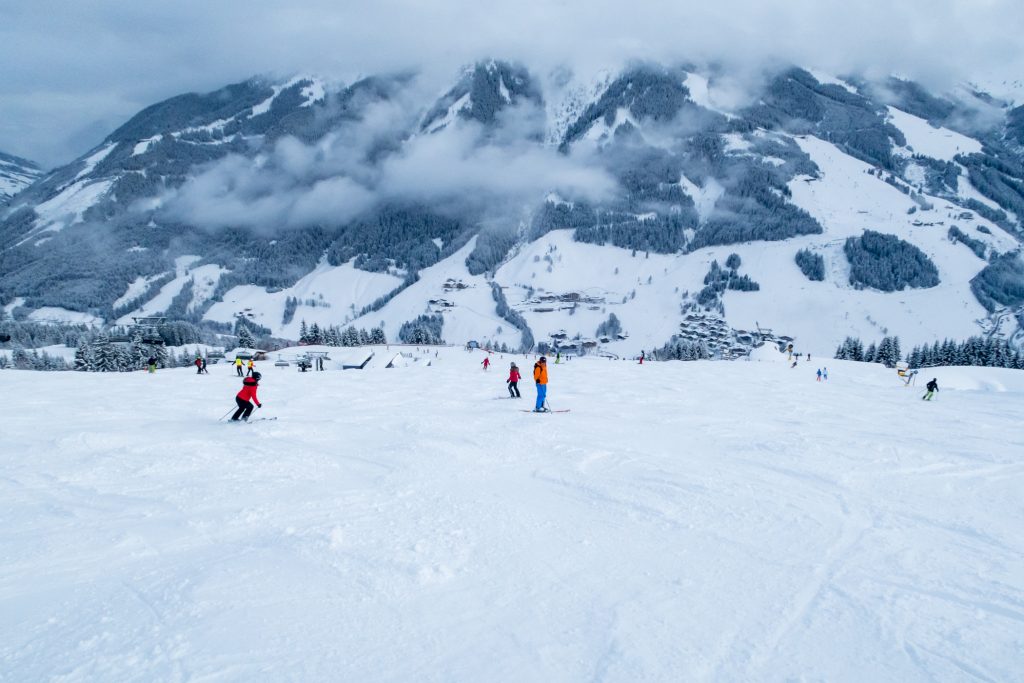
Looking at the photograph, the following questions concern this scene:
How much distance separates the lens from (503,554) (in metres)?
6.18

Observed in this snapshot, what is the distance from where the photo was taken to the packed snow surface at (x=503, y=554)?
4336mm

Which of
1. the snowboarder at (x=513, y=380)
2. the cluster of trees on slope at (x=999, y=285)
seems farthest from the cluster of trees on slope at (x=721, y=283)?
the snowboarder at (x=513, y=380)

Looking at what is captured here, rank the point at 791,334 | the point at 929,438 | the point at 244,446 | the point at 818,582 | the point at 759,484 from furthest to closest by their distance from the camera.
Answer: the point at 791,334 < the point at 929,438 < the point at 244,446 < the point at 759,484 < the point at 818,582

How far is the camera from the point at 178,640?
4434mm

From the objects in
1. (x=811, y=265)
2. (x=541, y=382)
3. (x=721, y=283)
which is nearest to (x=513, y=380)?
(x=541, y=382)

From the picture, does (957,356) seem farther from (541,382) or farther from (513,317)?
(513,317)

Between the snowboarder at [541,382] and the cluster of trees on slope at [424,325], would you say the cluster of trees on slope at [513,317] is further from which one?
→ the snowboarder at [541,382]

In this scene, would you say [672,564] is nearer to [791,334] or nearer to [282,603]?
[282,603]

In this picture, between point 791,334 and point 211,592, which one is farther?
point 791,334

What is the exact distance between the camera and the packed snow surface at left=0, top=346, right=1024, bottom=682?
4336mm

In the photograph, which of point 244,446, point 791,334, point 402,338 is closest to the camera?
point 244,446

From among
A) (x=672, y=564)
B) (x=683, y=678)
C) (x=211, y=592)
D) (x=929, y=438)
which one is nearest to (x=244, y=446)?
(x=211, y=592)

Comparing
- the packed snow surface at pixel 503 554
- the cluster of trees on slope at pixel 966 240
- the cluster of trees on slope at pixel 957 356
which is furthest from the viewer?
the cluster of trees on slope at pixel 966 240

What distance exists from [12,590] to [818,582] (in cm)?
852
